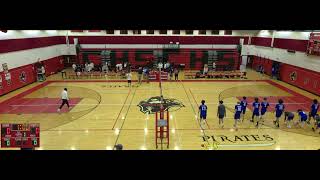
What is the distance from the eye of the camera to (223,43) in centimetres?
3491

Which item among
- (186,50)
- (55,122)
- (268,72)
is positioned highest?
(186,50)

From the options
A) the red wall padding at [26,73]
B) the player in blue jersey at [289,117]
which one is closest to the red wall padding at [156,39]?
the red wall padding at [26,73]

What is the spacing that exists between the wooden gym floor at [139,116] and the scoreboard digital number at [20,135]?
2410mm

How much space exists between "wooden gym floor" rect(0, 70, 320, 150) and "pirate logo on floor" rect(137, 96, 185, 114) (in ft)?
0.92

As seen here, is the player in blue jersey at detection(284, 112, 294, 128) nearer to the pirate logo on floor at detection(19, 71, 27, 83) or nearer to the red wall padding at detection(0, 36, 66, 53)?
the red wall padding at detection(0, 36, 66, 53)

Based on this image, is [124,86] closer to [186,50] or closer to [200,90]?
[200,90]

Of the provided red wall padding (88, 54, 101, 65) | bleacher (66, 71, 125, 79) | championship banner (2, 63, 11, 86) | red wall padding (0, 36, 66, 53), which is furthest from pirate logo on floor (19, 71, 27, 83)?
red wall padding (88, 54, 101, 65)

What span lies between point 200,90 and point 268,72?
40.4ft

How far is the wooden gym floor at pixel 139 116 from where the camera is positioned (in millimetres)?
12359

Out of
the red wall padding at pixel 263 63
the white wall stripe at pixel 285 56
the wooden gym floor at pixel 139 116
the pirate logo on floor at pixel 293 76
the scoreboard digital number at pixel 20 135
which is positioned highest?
the white wall stripe at pixel 285 56

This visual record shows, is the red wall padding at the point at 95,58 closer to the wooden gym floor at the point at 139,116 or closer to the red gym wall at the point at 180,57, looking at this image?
the red gym wall at the point at 180,57

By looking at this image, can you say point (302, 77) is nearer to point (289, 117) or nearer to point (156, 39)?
point (289, 117)

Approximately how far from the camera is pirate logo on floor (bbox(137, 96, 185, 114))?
17.3 metres
